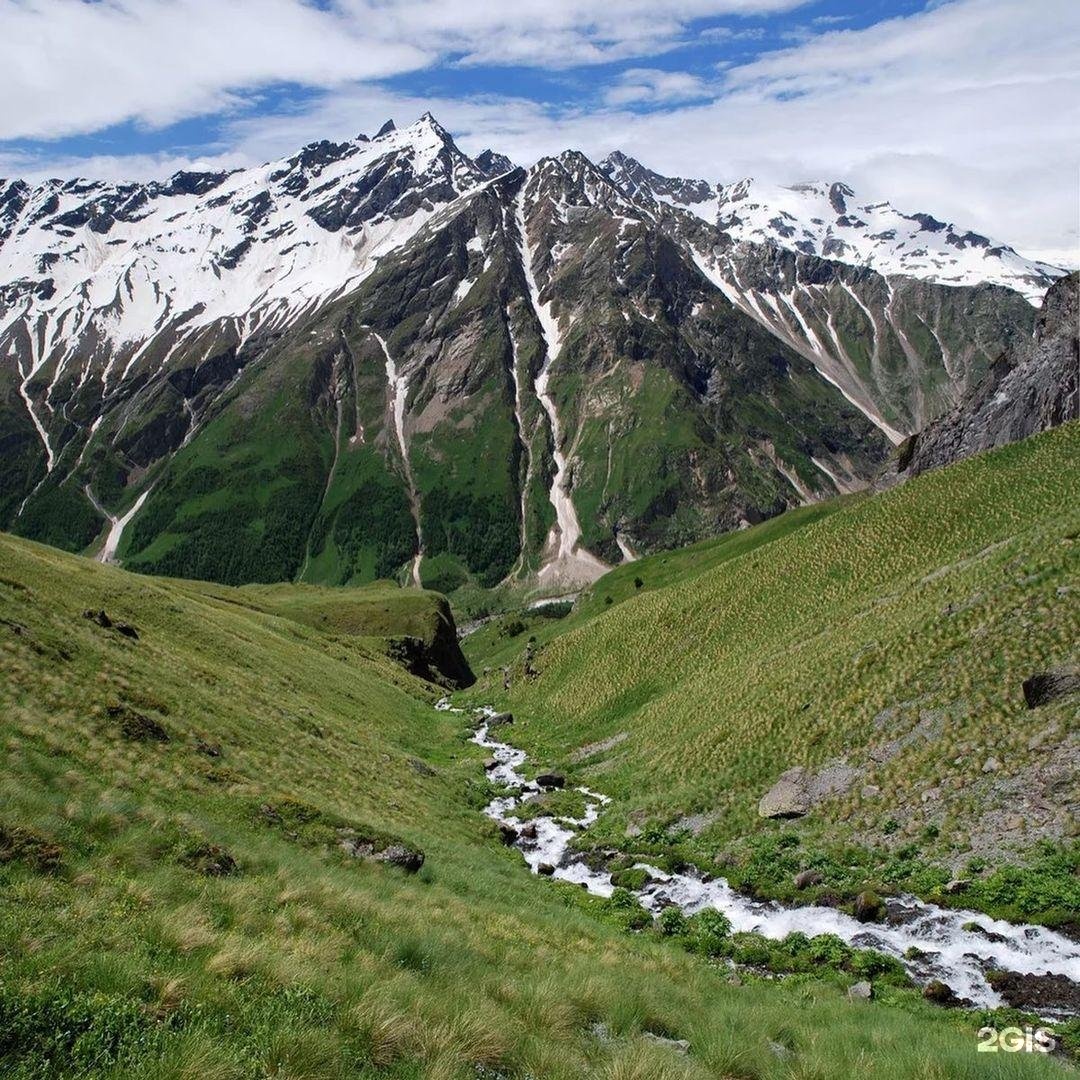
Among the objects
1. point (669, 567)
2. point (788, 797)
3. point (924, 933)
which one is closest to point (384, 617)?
point (669, 567)

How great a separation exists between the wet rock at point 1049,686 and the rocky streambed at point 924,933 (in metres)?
11.2

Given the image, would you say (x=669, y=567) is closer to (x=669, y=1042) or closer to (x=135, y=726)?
(x=135, y=726)

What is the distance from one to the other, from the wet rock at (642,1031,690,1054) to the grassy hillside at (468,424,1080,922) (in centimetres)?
1478

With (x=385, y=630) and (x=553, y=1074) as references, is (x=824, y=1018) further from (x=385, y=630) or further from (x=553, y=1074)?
(x=385, y=630)

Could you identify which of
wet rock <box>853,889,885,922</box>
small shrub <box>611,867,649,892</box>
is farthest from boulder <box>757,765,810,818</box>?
wet rock <box>853,889,885,922</box>

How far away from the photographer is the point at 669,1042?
11492 millimetres

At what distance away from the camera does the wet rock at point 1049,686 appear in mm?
28156

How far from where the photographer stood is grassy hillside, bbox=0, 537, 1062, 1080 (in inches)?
322

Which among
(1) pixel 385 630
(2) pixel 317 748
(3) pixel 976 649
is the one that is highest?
(3) pixel 976 649

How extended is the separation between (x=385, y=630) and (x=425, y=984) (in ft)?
402

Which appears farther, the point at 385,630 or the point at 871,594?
the point at 385,630

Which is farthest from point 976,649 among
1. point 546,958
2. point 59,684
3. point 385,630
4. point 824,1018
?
point 385,630

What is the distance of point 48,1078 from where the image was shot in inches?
267

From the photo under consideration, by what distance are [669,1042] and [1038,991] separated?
12.3 meters
